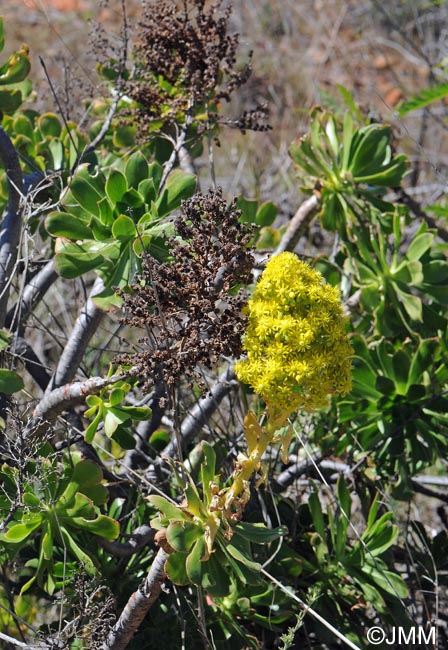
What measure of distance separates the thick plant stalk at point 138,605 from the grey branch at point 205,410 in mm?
652

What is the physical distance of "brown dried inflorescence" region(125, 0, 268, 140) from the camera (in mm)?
2670

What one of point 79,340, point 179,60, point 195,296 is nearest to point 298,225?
point 179,60

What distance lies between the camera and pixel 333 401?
2898 mm

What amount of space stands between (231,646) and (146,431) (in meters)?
0.91

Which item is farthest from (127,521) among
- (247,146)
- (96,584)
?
(247,146)

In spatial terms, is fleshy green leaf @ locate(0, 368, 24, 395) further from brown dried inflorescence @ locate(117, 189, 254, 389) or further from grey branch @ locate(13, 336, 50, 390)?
brown dried inflorescence @ locate(117, 189, 254, 389)

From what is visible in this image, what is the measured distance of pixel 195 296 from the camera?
6.34ft

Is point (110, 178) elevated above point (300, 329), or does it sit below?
above

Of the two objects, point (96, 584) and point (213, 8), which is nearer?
point (96, 584)

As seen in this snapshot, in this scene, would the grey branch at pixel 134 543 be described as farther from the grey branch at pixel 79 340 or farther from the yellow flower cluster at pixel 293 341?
the yellow flower cluster at pixel 293 341

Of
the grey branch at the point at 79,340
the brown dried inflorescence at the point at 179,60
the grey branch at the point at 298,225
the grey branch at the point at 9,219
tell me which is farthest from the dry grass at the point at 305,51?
the grey branch at the point at 79,340

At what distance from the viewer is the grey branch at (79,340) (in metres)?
2.43

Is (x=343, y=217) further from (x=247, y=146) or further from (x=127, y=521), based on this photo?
(x=247, y=146)

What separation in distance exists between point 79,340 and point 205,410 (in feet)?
1.94
